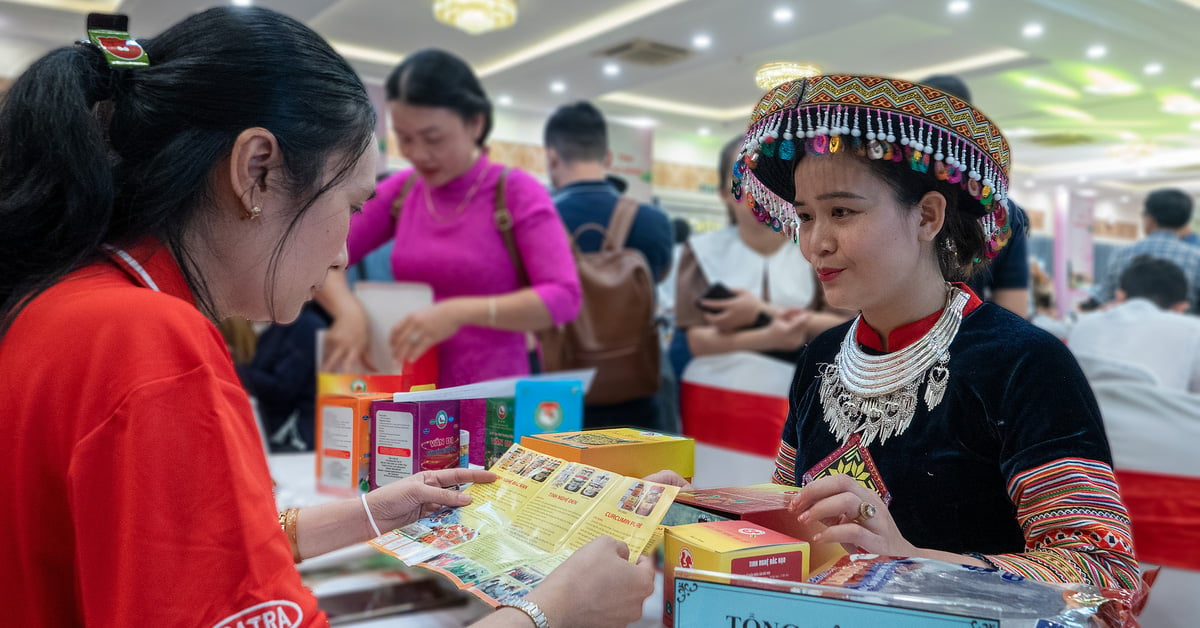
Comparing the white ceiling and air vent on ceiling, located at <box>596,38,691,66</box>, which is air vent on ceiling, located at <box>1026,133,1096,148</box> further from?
air vent on ceiling, located at <box>596,38,691,66</box>

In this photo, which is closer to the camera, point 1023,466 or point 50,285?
point 50,285

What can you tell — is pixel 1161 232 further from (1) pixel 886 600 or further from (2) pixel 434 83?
(1) pixel 886 600

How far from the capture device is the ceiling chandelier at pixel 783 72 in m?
1.00

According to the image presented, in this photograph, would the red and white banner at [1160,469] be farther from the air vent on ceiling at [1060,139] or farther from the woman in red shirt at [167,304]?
the air vent on ceiling at [1060,139]

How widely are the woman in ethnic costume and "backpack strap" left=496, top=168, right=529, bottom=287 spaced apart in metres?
0.95

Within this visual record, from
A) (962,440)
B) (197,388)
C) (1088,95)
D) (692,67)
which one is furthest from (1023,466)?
(1088,95)

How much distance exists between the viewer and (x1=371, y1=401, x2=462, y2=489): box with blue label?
90 centimetres

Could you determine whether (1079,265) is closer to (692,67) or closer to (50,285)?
(692,67)

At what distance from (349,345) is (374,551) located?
75 cm

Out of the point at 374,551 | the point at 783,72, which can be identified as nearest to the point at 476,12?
the point at 374,551

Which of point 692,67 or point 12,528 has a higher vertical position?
point 692,67

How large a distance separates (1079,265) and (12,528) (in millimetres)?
13142

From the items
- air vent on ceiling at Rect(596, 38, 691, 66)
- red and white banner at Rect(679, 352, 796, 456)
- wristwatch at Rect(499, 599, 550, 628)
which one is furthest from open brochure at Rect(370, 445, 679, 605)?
air vent on ceiling at Rect(596, 38, 691, 66)

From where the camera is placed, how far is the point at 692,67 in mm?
8227
